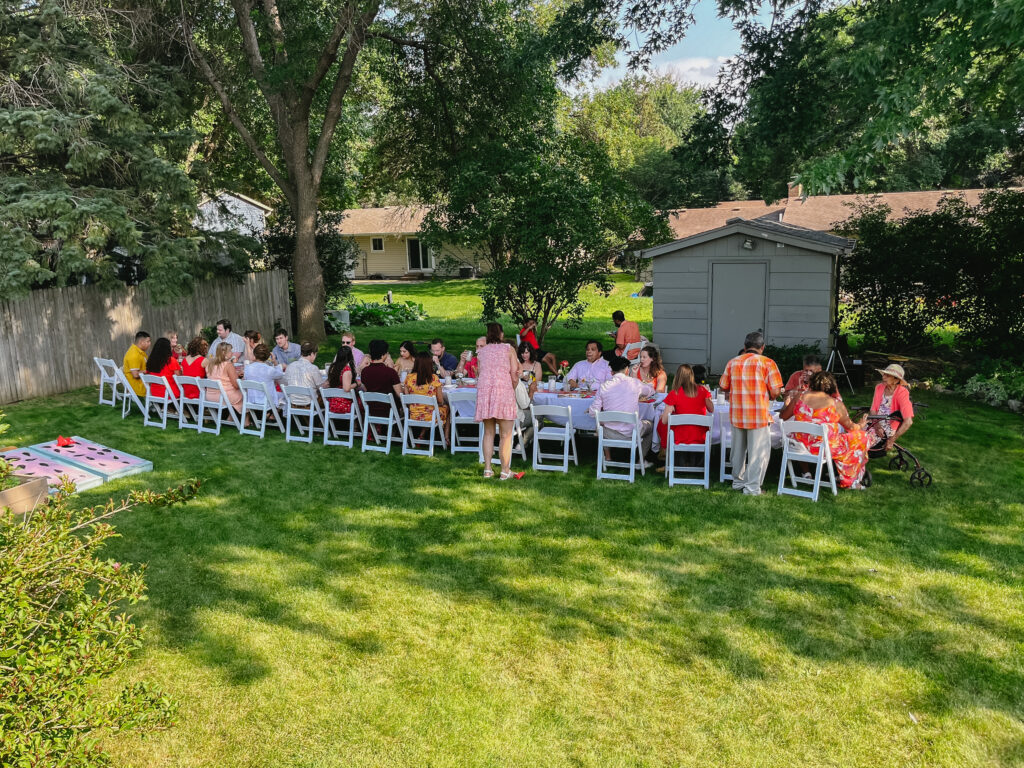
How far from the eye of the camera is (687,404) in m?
8.45

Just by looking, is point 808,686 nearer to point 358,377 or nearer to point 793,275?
point 358,377

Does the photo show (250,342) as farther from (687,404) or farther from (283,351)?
(687,404)

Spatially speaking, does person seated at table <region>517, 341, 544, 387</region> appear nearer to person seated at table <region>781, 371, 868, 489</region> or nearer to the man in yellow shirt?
person seated at table <region>781, 371, 868, 489</region>

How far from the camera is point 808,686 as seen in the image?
489cm

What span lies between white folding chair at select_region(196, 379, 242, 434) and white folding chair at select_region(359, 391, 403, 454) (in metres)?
2.10

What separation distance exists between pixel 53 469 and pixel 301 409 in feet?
10.0

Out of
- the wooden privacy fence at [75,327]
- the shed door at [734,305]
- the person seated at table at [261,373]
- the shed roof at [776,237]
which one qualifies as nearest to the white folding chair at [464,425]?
the person seated at table at [261,373]

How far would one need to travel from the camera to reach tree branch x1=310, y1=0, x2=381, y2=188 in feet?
47.1

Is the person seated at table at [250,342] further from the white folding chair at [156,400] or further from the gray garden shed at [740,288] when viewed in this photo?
the gray garden shed at [740,288]

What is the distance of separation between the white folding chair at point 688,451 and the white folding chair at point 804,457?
0.77 meters

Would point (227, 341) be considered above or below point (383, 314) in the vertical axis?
above

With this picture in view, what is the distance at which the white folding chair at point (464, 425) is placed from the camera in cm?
952

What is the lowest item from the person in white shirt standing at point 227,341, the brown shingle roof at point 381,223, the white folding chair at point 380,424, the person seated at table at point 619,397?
the white folding chair at point 380,424

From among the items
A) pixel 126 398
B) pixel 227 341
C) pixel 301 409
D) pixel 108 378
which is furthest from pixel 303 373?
pixel 108 378
